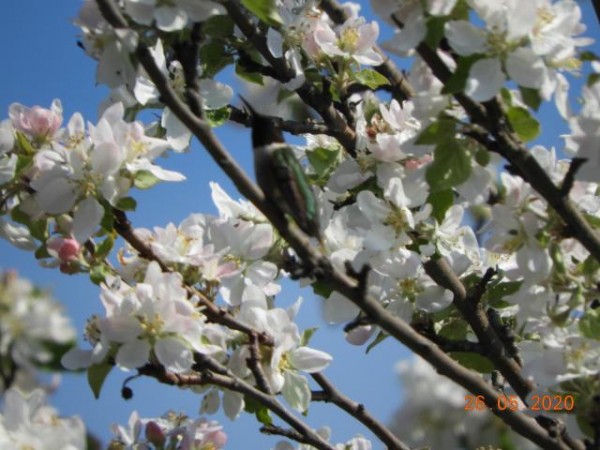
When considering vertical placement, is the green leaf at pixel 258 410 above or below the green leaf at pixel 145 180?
below

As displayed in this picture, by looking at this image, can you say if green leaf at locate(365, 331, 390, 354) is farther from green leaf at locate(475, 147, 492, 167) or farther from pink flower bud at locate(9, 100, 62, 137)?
pink flower bud at locate(9, 100, 62, 137)

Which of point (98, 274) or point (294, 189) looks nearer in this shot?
point (294, 189)

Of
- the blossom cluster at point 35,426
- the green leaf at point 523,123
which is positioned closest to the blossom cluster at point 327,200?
the green leaf at point 523,123

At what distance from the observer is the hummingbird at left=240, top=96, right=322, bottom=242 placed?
142cm

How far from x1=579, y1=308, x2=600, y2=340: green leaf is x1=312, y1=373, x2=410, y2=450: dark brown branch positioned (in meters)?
0.65

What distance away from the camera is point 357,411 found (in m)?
2.10

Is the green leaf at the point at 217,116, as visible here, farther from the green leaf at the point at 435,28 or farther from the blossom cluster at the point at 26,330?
the blossom cluster at the point at 26,330

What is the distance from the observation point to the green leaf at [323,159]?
2113 millimetres

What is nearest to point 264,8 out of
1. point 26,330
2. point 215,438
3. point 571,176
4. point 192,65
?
point 192,65

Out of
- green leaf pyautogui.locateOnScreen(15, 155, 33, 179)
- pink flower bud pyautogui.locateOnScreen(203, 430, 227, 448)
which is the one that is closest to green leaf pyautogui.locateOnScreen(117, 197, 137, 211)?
green leaf pyautogui.locateOnScreen(15, 155, 33, 179)

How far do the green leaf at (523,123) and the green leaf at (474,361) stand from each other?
0.76m

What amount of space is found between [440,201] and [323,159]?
1.29 ft

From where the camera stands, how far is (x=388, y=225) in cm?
191

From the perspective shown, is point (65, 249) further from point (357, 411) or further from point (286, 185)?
point (357, 411)
